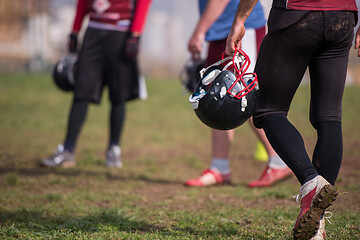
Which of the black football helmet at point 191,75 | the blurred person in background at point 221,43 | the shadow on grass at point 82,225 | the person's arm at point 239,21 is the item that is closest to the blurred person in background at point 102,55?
the black football helmet at point 191,75

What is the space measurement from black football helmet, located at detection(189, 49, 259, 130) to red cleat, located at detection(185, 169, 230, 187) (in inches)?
63.6

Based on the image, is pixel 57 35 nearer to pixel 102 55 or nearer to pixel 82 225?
pixel 102 55

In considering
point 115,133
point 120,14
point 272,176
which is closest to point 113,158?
point 115,133

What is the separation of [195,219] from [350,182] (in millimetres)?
1688

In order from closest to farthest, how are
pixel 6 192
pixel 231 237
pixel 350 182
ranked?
1. pixel 231 237
2. pixel 6 192
3. pixel 350 182

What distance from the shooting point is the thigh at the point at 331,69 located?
82.7 inches

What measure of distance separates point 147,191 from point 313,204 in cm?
185

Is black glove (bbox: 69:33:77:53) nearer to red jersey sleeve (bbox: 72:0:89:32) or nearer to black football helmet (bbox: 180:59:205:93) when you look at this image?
red jersey sleeve (bbox: 72:0:89:32)

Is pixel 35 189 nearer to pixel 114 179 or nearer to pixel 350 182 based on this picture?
pixel 114 179

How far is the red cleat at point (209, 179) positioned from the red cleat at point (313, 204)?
5.65ft

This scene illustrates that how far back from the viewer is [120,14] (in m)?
4.36

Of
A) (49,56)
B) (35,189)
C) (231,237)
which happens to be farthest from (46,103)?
(49,56)

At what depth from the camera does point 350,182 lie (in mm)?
3771

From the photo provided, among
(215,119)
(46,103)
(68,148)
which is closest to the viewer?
(215,119)
